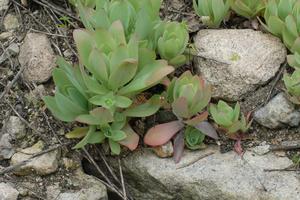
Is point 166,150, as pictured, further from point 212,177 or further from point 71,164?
point 71,164

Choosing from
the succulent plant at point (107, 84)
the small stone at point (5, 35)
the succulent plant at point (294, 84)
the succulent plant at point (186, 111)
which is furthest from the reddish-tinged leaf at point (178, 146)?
the small stone at point (5, 35)

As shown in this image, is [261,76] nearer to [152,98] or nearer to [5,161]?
[152,98]

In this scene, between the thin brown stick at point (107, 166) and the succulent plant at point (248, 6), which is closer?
the thin brown stick at point (107, 166)

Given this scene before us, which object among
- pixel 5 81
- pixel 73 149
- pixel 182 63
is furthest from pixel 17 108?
pixel 182 63

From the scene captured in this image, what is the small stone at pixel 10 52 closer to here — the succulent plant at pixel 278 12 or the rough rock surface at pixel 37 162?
the rough rock surface at pixel 37 162

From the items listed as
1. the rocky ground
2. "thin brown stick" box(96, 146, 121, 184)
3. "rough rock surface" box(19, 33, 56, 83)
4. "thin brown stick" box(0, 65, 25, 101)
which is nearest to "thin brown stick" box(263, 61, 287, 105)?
the rocky ground

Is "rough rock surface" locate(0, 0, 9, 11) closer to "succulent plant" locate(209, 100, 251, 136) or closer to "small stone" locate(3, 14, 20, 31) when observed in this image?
"small stone" locate(3, 14, 20, 31)
